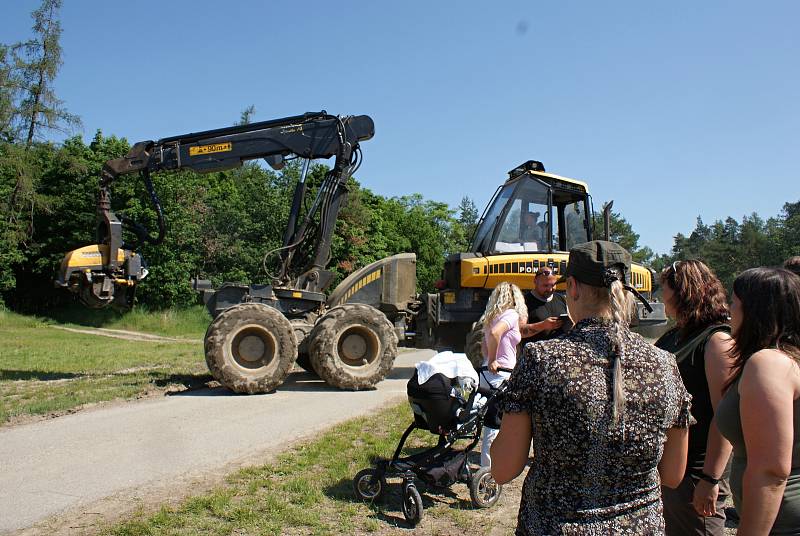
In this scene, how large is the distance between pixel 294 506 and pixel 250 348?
17.3ft

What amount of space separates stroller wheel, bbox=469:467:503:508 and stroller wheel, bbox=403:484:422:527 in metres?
0.55

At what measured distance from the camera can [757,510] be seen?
2488 mm

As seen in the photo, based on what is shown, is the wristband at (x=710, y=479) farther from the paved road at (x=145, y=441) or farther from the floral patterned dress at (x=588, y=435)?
the paved road at (x=145, y=441)

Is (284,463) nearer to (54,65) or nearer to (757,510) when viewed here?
(757,510)

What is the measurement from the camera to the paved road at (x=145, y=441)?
556 cm

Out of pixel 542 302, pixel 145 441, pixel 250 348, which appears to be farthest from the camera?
pixel 250 348

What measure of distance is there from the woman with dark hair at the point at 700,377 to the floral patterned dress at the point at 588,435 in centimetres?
90

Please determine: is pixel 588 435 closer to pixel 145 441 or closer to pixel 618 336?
pixel 618 336

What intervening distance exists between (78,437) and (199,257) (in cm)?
2848

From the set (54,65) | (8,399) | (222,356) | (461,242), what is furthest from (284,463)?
(461,242)

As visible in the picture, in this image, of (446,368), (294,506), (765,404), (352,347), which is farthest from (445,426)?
(352,347)

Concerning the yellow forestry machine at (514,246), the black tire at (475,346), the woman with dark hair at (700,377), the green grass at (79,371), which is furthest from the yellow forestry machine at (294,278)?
the woman with dark hair at (700,377)

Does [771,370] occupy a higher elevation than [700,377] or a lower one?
higher

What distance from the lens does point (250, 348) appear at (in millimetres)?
10211
